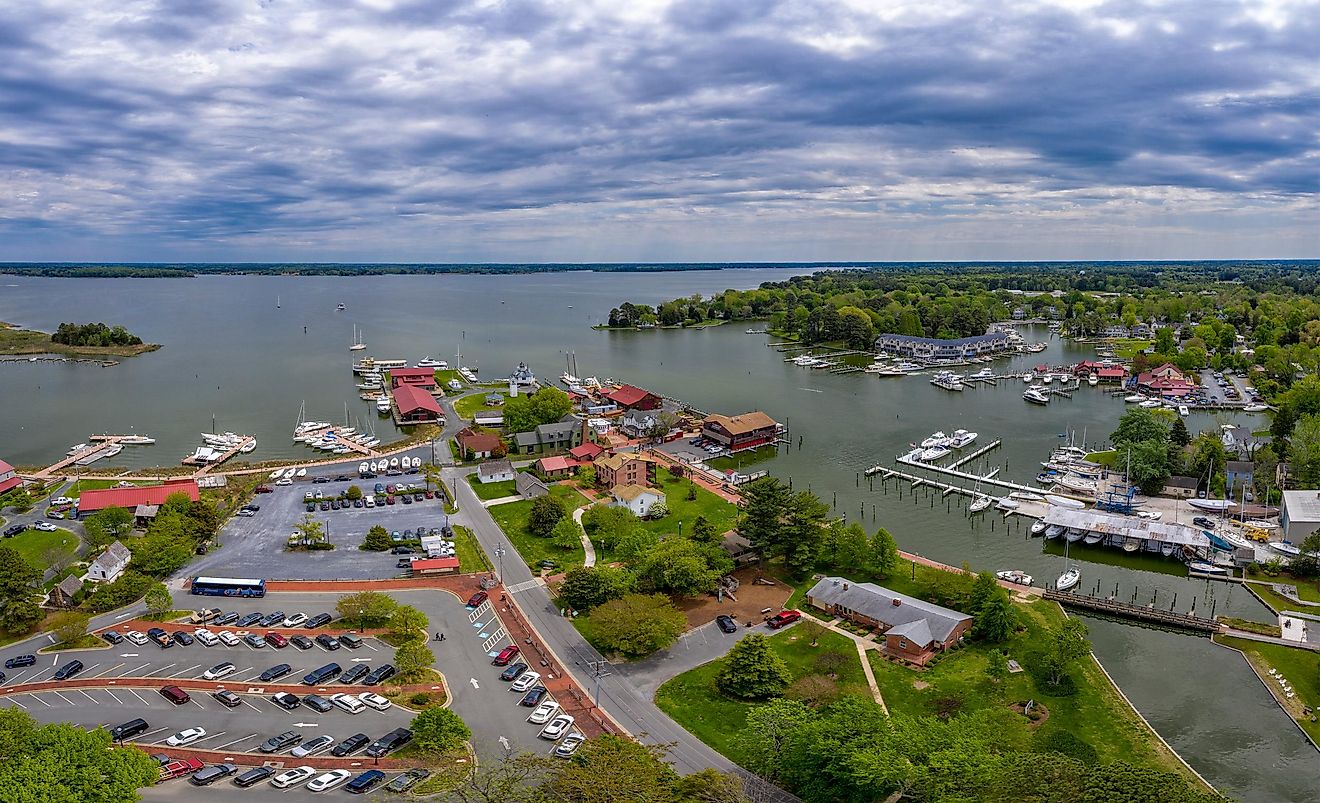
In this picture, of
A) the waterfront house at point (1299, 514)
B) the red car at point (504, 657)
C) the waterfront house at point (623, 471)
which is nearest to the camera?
the red car at point (504, 657)

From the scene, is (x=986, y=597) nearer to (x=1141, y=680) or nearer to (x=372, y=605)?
(x=1141, y=680)

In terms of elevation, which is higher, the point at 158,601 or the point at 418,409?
the point at 418,409

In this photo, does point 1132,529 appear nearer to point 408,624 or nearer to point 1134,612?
point 1134,612

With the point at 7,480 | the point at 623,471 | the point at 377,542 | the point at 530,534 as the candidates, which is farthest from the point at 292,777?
the point at 7,480

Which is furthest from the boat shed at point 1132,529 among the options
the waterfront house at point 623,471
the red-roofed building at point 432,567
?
the red-roofed building at point 432,567

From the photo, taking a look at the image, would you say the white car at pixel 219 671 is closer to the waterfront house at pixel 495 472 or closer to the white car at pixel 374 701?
the white car at pixel 374 701
